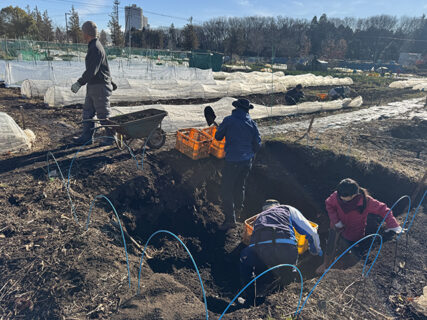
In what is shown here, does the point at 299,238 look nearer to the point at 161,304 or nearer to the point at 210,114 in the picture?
the point at 161,304

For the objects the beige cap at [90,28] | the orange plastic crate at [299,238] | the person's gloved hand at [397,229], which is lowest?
the orange plastic crate at [299,238]

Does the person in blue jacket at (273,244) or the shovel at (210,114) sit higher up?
the shovel at (210,114)

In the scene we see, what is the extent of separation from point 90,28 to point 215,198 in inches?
159

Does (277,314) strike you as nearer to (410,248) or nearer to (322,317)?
(322,317)

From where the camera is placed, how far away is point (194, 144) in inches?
217

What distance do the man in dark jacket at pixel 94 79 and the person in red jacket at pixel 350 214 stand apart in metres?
4.11

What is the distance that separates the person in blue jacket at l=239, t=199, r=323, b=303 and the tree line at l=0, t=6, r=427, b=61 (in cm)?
3760

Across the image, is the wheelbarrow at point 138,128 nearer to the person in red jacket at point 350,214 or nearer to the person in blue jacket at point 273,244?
the person in blue jacket at point 273,244

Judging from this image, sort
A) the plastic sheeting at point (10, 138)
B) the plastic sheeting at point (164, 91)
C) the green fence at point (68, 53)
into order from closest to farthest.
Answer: the plastic sheeting at point (10, 138), the plastic sheeting at point (164, 91), the green fence at point (68, 53)

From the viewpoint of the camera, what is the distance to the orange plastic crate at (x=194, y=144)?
18.1 feet

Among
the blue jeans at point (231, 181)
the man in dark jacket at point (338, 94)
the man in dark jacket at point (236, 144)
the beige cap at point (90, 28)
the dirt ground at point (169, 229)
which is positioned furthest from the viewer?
the man in dark jacket at point (338, 94)

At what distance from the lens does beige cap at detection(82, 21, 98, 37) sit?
4926mm

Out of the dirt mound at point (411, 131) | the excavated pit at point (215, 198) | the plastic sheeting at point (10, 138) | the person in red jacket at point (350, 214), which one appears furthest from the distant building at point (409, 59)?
the plastic sheeting at point (10, 138)

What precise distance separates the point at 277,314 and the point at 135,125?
3836 millimetres
